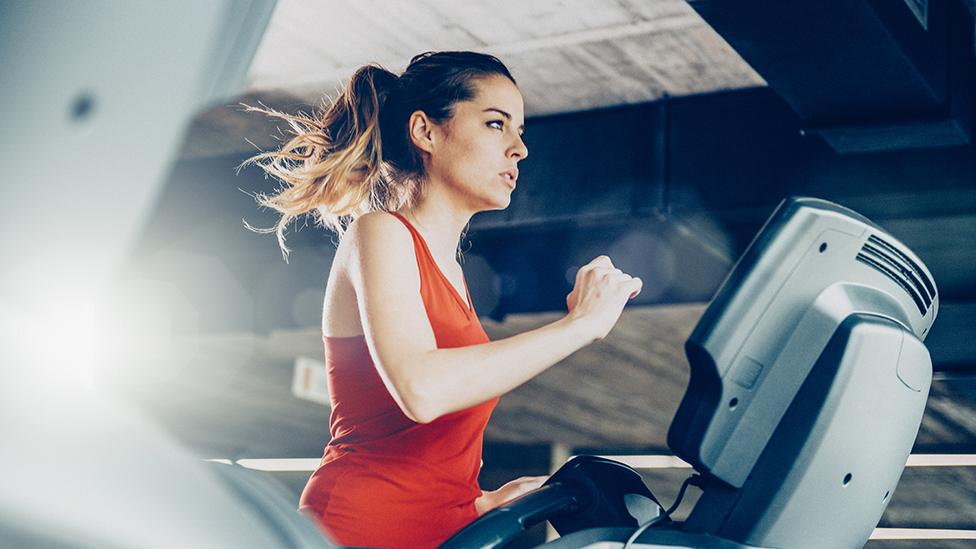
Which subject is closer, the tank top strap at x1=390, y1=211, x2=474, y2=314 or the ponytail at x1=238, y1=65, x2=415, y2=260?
the tank top strap at x1=390, y1=211, x2=474, y2=314

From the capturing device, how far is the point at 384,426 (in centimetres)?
152

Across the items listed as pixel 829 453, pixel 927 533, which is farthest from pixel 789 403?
pixel 927 533

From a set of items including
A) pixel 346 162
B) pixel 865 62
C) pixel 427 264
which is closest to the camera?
pixel 427 264

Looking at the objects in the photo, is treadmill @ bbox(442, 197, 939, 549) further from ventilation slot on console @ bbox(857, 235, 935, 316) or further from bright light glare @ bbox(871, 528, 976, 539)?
bright light glare @ bbox(871, 528, 976, 539)

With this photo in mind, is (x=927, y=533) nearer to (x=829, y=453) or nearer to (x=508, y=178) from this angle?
(x=508, y=178)

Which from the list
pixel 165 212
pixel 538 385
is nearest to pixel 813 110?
pixel 165 212

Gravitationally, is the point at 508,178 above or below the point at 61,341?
below

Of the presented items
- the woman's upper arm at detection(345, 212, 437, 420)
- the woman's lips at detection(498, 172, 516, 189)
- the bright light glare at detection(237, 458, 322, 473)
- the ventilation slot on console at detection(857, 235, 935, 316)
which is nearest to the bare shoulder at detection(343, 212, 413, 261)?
the woman's upper arm at detection(345, 212, 437, 420)

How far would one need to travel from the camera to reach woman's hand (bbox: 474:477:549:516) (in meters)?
1.60

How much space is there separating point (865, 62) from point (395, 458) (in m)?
2.00

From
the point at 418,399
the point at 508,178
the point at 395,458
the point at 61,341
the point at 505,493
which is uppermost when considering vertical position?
the point at 61,341

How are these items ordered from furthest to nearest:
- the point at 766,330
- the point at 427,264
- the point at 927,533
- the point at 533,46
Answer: the point at 927,533, the point at 533,46, the point at 427,264, the point at 766,330

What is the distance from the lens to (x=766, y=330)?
51.8 inches

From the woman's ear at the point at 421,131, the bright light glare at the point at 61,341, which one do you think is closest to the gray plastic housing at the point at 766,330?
the woman's ear at the point at 421,131
